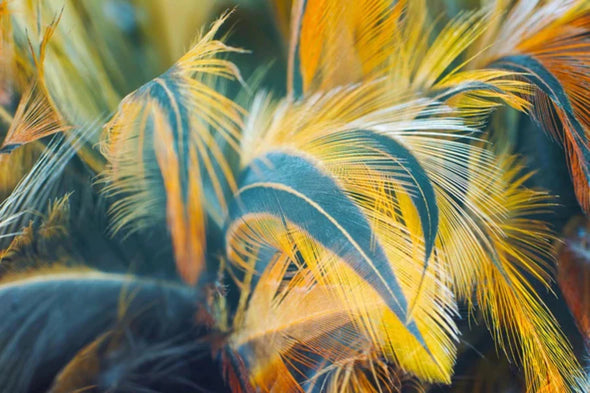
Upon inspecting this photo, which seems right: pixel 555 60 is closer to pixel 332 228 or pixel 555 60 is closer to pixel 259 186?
pixel 332 228

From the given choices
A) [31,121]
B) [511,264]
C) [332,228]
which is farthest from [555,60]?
[31,121]

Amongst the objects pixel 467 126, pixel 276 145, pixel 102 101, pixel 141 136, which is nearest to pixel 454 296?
pixel 467 126

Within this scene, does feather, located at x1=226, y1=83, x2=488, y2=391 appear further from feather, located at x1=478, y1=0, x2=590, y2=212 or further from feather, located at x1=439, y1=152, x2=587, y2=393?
feather, located at x1=478, y1=0, x2=590, y2=212

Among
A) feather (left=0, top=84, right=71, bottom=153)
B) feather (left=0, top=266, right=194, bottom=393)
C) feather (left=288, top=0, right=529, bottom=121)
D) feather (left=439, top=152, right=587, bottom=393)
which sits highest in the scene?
feather (left=0, top=84, right=71, bottom=153)

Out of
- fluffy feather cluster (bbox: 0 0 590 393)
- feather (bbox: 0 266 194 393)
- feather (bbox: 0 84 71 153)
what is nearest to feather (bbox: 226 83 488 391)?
fluffy feather cluster (bbox: 0 0 590 393)

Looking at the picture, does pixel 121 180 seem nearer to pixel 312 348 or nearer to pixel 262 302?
pixel 262 302

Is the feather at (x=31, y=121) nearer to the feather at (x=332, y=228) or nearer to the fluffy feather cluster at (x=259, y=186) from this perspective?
the fluffy feather cluster at (x=259, y=186)

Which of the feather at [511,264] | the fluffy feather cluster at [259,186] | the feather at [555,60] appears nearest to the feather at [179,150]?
the fluffy feather cluster at [259,186]

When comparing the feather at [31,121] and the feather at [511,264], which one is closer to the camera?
the feather at [31,121]
